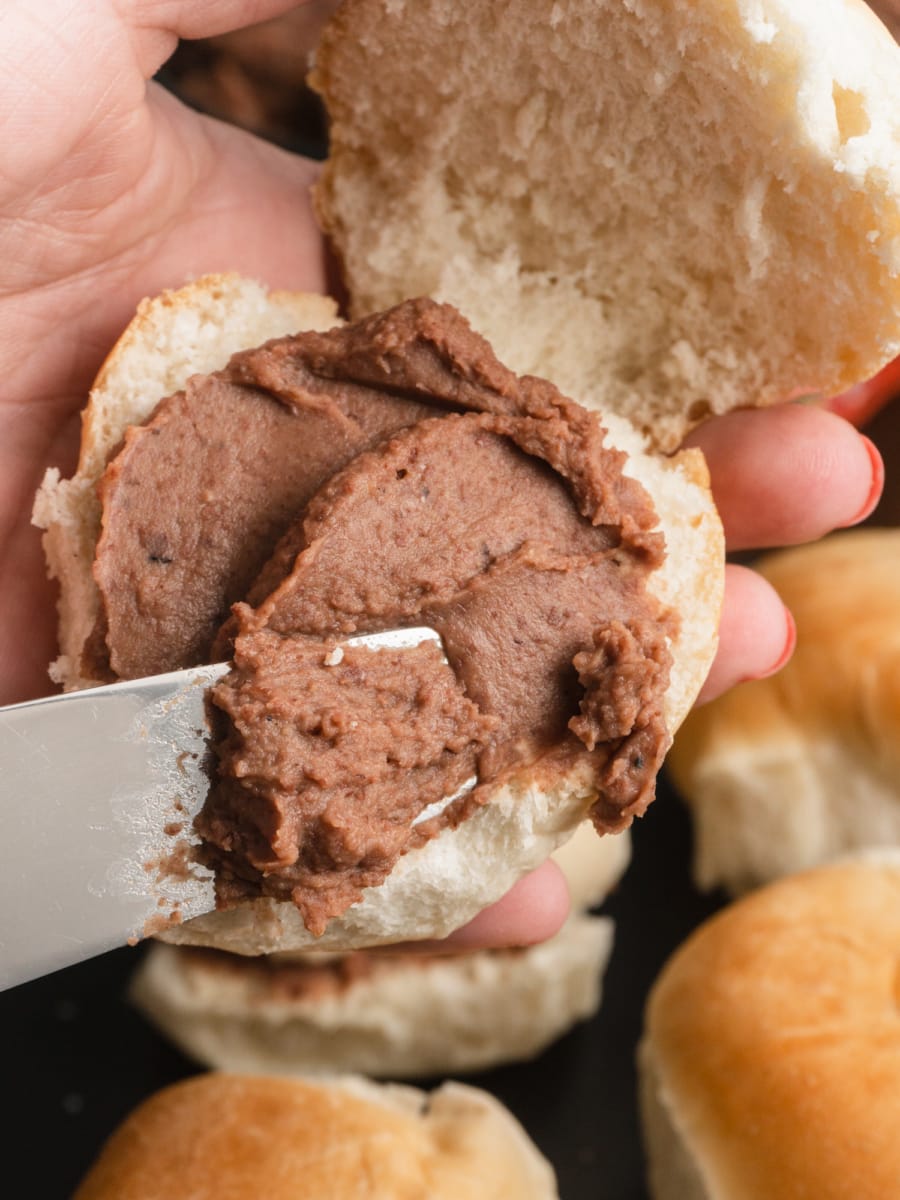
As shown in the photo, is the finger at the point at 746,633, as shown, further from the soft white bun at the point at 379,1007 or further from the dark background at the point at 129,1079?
the dark background at the point at 129,1079

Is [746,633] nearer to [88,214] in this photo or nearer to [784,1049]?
[784,1049]

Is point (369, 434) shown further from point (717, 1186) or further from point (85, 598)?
point (717, 1186)

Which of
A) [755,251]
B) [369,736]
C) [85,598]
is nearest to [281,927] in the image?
[369,736]

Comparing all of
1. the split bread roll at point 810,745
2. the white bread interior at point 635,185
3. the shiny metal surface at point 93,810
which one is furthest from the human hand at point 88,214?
the split bread roll at point 810,745

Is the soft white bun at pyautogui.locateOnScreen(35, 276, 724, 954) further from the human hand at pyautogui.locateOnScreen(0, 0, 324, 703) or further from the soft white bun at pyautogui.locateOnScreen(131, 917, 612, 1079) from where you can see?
the soft white bun at pyautogui.locateOnScreen(131, 917, 612, 1079)

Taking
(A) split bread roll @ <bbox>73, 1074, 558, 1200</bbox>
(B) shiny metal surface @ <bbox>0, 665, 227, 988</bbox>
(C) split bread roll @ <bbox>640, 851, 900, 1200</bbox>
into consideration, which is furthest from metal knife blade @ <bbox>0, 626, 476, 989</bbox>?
(C) split bread roll @ <bbox>640, 851, 900, 1200</bbox>


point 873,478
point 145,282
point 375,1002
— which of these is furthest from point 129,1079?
point 873,478

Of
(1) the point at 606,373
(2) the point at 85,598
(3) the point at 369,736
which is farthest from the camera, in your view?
(1) the point at 606,373
